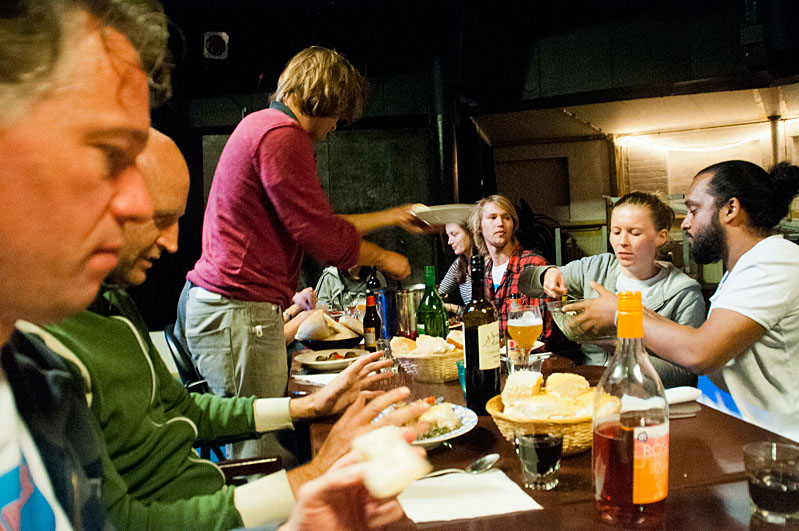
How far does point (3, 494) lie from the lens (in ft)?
1.71

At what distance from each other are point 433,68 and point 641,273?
15.2 feet

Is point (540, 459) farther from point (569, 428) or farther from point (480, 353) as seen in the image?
point (480, 353)

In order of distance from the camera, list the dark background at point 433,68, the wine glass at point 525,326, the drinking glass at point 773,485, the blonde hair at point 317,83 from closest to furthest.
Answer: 1. the drinking glass at point 773,485
2. the wine glass at point 525,326
3. the blonde hair at point 317,83
4. the dark background at point 433,68

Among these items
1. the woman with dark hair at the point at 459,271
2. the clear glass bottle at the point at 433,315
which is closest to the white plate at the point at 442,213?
the clear glass bottle at the point at 433,315

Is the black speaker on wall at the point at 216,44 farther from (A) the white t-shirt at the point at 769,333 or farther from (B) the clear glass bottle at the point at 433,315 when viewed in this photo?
(A) the white t-shirt at the point at 769,333

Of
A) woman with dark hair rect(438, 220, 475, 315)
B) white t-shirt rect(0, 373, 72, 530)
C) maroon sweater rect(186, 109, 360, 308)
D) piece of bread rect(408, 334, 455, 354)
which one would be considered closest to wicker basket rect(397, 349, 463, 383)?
piece of bread rect(408, 334, 455, 354)

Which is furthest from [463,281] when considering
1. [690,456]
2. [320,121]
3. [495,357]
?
[690,456]

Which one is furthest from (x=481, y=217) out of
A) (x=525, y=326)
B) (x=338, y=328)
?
(x=525, y=326)

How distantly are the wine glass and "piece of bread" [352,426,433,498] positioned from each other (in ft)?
3.02

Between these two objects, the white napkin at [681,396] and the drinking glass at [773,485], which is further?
the white napkin at [681,396]

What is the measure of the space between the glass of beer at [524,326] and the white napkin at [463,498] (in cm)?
56

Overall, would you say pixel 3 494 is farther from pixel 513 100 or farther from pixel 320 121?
pixel 513 100

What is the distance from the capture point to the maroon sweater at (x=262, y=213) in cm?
197

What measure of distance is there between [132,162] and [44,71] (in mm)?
102
